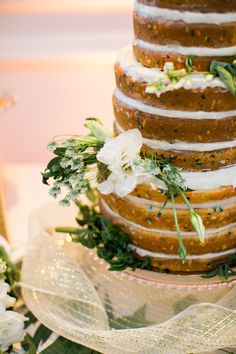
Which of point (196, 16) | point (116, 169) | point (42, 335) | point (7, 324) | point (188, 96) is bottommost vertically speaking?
point (42, 335)

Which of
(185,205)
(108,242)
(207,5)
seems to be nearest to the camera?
(207,5)

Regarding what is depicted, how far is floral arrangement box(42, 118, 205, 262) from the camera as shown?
863mm

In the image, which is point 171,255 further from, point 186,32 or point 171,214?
point 186,32

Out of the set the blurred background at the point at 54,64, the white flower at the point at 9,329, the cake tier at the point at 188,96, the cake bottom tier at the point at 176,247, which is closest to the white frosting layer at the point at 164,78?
the cake tier at the point at 188,96

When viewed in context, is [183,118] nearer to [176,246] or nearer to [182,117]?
[182,117]

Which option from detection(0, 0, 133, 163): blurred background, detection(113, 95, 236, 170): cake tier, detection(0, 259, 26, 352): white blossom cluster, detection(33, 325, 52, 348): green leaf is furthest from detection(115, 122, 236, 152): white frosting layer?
detection(0, 0, 133, 163): blurred background

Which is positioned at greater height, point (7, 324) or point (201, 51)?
point (201, 51)

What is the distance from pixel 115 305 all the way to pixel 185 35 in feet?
1.68

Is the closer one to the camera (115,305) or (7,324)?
(7,324)

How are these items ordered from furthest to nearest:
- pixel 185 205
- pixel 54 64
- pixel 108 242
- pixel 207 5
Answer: pixel 54 64 < pixel 108 242 < pixel 185 205 < pixel 207 5

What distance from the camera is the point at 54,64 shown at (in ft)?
6.37

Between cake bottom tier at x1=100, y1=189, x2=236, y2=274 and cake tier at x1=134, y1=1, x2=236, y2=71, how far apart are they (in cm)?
27

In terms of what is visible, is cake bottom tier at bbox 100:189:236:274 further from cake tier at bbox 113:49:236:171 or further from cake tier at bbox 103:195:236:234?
cake tier at bbox 113:49:236:171

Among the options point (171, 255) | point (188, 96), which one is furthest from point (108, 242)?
point (188, 96)
